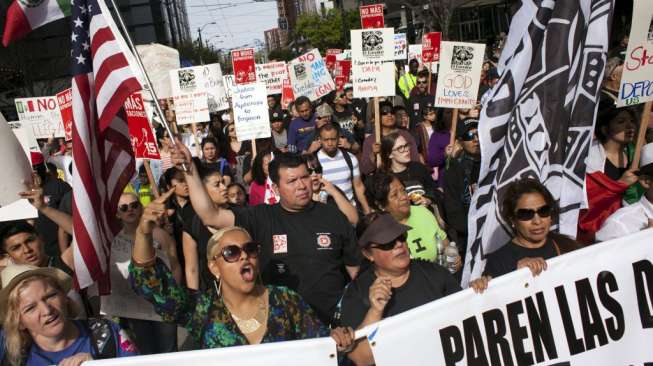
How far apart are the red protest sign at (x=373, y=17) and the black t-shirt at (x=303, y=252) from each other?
5955 mm

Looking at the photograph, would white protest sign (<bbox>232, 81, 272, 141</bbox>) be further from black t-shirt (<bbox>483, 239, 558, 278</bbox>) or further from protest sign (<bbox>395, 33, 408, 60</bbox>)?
protest sign (<bbox>395, 33, 408, 60</bbox>)

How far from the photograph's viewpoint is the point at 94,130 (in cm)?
440

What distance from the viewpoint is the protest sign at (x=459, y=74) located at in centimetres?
903

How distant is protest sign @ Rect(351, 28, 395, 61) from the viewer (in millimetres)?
9641

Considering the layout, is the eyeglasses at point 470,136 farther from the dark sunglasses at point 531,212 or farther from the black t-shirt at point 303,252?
the dark sunglasses at point 531,212

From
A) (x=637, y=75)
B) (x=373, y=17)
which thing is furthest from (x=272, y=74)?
(x=637, y=75)

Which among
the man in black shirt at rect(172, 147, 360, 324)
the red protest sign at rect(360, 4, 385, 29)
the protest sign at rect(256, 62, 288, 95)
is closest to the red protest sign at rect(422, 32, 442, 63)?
the protest sign at rect(256, 62, 288, 95)

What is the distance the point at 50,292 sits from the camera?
3.37 meters

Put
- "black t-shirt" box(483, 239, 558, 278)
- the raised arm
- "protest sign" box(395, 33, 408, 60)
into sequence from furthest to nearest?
1. "protest sign" box(395, 33, 408, 60)
2. the raised arm
3. "black t-shirt" box(483, 239, 558, 278)

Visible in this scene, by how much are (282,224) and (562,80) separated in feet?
6.04

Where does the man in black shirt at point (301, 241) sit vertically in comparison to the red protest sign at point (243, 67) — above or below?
below

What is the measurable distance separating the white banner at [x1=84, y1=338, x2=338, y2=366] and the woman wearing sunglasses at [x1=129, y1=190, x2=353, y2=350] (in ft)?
0.89

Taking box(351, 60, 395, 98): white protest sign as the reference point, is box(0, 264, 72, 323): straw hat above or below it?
below

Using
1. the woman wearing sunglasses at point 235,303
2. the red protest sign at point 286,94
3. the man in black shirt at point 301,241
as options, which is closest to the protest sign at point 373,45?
the man in black shirt at point 301,241
